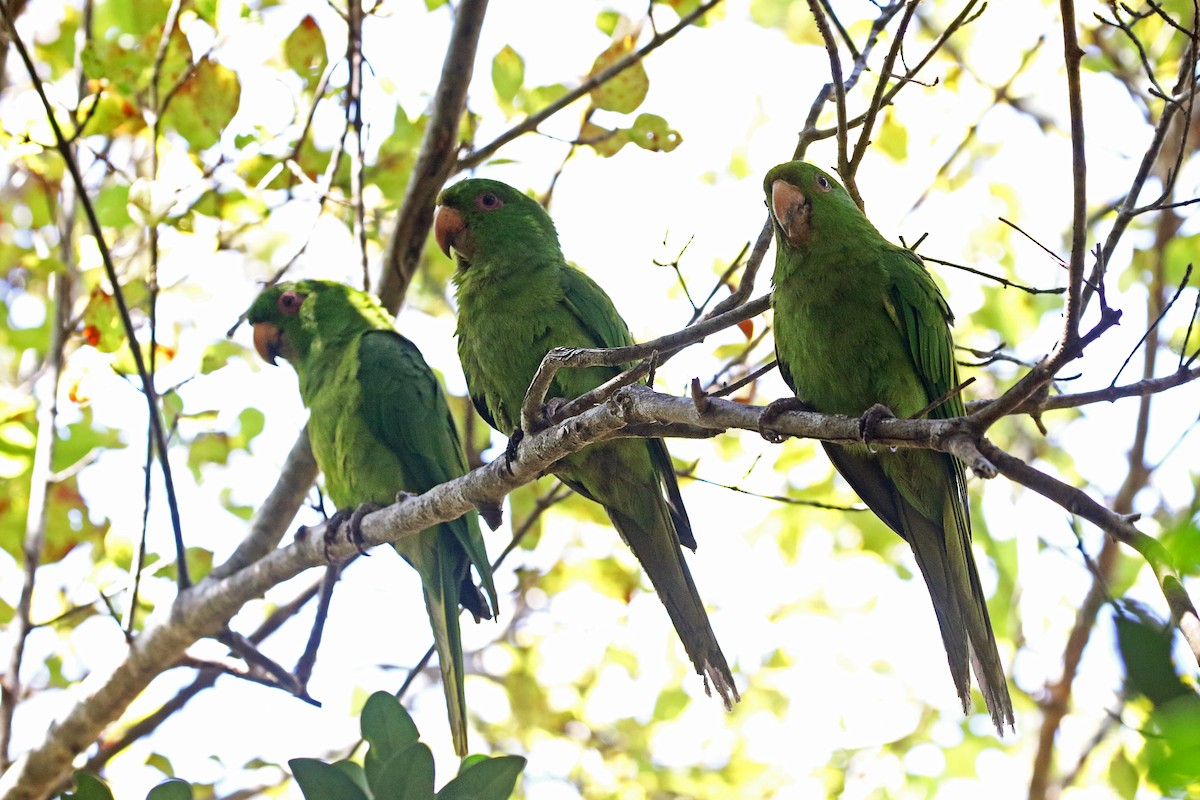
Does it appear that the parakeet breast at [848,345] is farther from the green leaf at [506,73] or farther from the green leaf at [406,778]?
the green leaf at [506,73]

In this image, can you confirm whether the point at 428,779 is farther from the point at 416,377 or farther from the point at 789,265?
the point at 416,377

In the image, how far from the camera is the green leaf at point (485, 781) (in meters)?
2.12

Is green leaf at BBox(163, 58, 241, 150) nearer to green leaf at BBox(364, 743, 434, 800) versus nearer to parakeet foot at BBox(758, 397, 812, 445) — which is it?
parakeet foot at BBox(758, 397, 812, 445)

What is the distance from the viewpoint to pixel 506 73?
4633 mm

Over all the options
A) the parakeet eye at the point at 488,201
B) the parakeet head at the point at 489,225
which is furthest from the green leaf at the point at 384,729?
the parakeet eye at the point at 488,201

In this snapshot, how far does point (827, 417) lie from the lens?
8.56 feet

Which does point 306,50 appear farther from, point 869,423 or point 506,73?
point 869,423

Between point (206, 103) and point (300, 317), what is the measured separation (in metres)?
1.23

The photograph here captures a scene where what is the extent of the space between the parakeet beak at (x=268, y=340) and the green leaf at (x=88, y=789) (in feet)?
11.3

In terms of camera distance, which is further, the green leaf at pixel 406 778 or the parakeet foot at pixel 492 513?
the parakeet foot at pixel 492 513

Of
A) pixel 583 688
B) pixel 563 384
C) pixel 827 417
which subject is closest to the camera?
pixel 827 417

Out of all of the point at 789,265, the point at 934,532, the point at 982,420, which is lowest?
the point at 982,420

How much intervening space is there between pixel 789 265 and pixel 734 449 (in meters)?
2.21

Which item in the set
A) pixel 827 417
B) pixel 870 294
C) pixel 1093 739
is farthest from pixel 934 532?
pixel 1093 739
